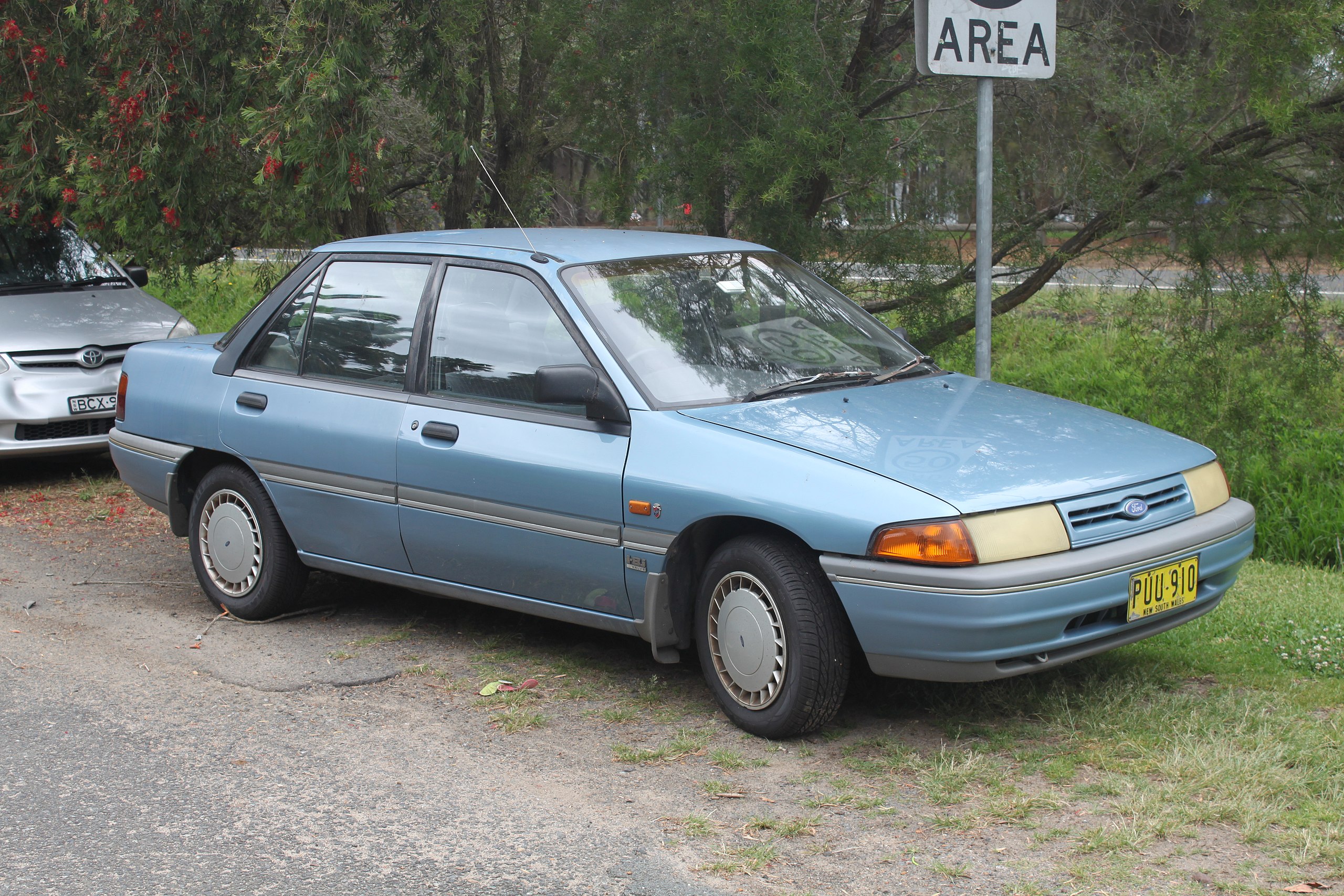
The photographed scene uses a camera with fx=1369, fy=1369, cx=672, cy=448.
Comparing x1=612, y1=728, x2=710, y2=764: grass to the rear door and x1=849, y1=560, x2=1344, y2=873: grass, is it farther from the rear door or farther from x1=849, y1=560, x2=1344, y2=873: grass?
the rear door

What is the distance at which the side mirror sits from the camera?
473 centimetres

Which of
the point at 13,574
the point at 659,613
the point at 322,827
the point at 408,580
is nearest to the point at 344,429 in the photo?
the point at 408,580

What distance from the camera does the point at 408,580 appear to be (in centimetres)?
558

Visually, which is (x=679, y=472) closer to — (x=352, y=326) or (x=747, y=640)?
(x=747, y=640)

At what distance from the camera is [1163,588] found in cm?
444

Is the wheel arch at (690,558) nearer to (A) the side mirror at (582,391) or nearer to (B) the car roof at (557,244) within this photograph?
(A) the side mirror at (582,391)

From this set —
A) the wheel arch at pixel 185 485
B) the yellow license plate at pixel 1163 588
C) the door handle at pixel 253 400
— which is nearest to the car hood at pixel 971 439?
the yellow license plate at pixel 1163 588

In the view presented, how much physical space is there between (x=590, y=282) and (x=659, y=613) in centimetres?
133

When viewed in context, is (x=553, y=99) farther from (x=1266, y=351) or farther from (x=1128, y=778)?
(x=1128, y=778)

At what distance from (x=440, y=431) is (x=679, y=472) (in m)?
1.14

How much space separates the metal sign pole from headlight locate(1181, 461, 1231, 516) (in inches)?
46.3

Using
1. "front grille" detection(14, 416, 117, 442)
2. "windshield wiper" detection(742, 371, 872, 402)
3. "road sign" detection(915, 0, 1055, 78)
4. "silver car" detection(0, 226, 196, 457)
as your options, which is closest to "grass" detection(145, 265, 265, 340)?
"silver car" detection(0, 226, 196, 457)

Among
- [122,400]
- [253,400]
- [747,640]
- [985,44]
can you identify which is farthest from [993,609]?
[122,400]

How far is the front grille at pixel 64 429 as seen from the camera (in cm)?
891
